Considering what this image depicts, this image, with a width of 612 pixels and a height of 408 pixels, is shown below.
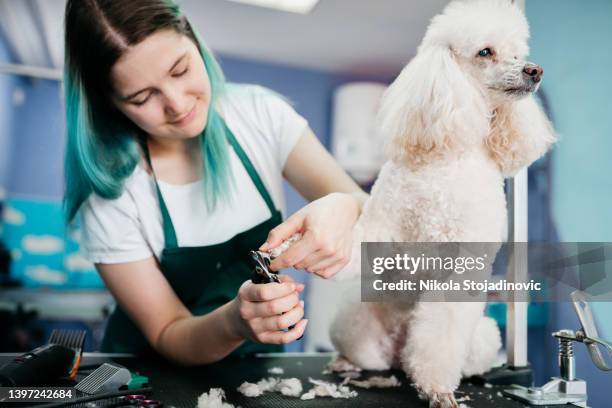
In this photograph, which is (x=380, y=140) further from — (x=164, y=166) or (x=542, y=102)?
(x=164, y=166)

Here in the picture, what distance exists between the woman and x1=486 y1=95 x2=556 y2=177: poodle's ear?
24 centimetres

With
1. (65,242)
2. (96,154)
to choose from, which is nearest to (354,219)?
(96,154)

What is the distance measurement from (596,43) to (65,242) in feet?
8.66

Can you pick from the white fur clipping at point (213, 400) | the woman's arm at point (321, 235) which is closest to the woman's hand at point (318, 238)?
the woman's arm at point (321, 235)

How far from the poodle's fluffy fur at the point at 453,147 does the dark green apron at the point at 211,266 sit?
396mm

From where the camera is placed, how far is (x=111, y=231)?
0.97 meters

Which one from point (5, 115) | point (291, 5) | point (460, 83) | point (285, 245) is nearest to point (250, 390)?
point (285, 245)

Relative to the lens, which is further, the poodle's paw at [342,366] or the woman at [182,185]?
the poodle's paw at [342,366]

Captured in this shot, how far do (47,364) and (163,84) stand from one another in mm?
512

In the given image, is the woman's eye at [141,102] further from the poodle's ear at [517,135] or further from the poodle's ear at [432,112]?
the poodle's ear at [517,135]

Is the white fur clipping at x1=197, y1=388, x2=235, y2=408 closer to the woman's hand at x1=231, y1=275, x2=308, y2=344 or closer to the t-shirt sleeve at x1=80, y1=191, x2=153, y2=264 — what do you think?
the woman's hand at x1=231, y1=275, x2=308, y2=344

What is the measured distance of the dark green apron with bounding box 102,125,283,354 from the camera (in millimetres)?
1042

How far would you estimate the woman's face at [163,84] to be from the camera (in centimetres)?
85

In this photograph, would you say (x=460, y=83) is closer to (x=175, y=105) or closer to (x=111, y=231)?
(x=175, y=105)
